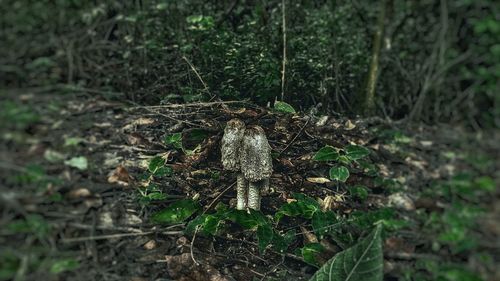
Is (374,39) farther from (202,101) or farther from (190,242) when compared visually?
(190,242)

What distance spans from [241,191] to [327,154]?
423 mm

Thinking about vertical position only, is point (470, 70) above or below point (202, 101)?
above

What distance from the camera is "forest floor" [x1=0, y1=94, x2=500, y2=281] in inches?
51.6

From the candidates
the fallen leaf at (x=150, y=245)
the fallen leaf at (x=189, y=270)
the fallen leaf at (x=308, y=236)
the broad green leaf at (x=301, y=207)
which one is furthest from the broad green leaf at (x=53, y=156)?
the fallen leaf at (x=308, y=236)

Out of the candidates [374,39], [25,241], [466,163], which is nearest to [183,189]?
[25,241]

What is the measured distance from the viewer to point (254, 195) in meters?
2.05

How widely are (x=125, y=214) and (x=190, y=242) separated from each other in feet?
1.22

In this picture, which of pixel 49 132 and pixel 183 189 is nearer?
pixel 49 132

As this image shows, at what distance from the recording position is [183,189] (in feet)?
6.91

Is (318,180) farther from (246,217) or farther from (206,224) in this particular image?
(206,224)

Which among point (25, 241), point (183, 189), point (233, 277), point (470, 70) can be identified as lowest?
point (233, 277)

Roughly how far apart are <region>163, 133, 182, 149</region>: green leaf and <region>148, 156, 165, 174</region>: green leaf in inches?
3.1

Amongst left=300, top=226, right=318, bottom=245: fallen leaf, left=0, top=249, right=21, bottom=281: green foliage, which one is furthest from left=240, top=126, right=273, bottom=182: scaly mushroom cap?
left=0, top=249, right=21, bottom=281: green foliage

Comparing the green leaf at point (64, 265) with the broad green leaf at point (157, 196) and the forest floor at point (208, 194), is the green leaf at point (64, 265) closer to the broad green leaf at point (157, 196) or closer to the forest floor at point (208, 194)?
the forest floor at point (208, 194)
